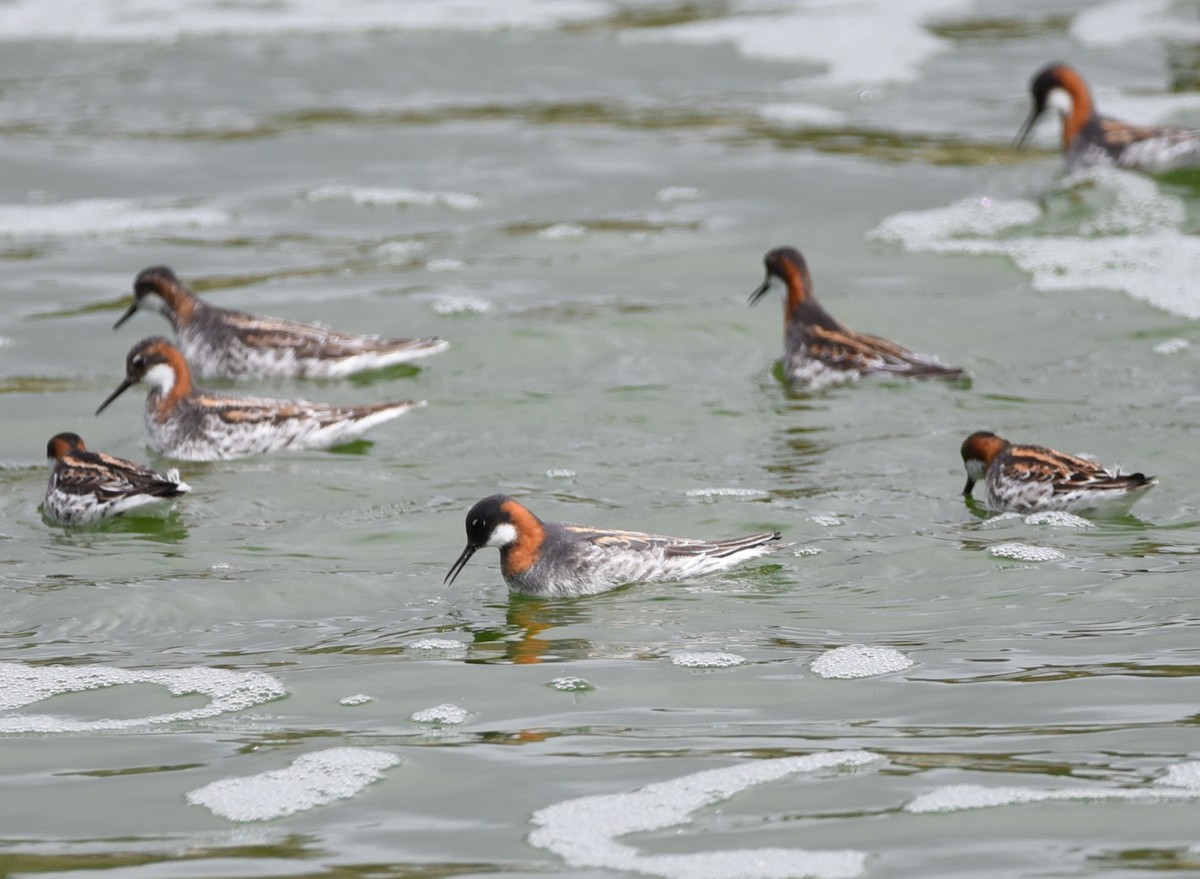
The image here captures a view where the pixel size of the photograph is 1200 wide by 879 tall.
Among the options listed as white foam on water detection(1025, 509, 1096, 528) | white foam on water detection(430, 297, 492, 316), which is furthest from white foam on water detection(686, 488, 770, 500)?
white foam on water detection(430, 297, 492, 316)

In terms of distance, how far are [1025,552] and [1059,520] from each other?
2.31ft

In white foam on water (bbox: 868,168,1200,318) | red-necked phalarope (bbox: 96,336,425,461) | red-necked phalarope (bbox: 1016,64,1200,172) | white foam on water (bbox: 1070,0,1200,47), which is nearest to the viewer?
red-necked phalarope (bbox: 96,336,425,461)

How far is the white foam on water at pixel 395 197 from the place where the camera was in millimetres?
14953

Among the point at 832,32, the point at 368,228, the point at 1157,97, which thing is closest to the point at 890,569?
the point at 368,228

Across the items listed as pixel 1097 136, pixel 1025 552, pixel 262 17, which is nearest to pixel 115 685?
pixel 1025 552

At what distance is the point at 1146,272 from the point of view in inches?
494

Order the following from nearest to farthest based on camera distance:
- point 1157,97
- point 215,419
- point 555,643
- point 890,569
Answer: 1. point 555,643
2. point 890,569
3. point 215,419
4. point 1157,97

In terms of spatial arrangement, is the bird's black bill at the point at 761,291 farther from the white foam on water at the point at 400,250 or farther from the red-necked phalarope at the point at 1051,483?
the red-necked phalarope at the point at 1051,483

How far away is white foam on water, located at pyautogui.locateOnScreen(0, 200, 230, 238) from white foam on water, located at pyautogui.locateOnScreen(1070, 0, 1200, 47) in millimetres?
9601

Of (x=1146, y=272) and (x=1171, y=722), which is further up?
(x=1146, y=272)

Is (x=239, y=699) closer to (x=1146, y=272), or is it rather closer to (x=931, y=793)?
(x=931, y=793)

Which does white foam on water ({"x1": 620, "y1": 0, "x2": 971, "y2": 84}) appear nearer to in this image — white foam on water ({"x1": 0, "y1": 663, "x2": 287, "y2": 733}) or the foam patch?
the foam patch

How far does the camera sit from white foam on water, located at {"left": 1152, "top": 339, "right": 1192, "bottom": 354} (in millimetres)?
11172

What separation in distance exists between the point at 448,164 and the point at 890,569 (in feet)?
A: 29.6
